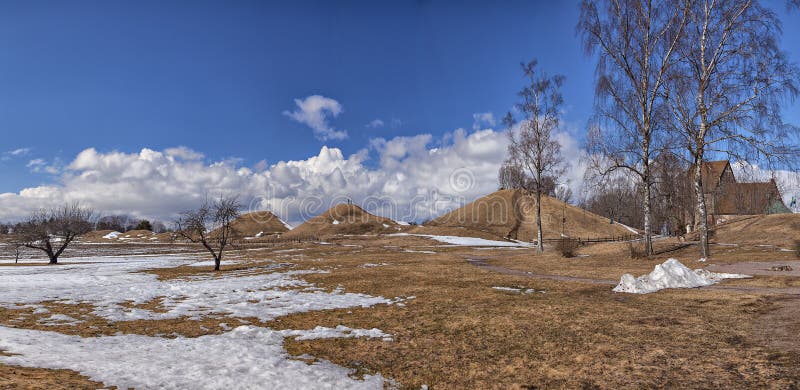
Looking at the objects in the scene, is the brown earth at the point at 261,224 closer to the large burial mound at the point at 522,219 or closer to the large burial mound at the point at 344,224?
the large burial mound at the point at 344,224

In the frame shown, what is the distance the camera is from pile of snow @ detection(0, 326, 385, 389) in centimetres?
584

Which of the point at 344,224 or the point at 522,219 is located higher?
the point at 522,219

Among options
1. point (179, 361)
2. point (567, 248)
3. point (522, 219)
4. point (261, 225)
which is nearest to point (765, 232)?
point (567, 248)

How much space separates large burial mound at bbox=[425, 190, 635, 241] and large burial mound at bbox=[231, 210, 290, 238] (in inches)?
2420

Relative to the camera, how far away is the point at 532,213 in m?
86.6

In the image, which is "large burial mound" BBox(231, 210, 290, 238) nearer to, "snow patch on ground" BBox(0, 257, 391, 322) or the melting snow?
"snow patch on ground" BBox(0, 257, 391, 322)

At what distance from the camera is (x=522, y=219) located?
8681 centimetres

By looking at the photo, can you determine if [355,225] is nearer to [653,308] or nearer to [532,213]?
[532,213]

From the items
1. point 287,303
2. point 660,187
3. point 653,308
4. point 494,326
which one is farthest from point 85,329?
point 660,187

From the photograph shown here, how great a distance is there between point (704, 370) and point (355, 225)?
3933 inches

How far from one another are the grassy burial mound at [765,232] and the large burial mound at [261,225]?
11304 centimetres

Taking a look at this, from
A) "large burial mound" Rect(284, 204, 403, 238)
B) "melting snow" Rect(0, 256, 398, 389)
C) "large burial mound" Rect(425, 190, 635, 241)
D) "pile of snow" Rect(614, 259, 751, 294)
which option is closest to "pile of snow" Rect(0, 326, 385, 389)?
"melting snow" Rect(0, 256, 398, 389)

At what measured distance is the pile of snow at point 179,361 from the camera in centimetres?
584

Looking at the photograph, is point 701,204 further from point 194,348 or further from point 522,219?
point 522,219
